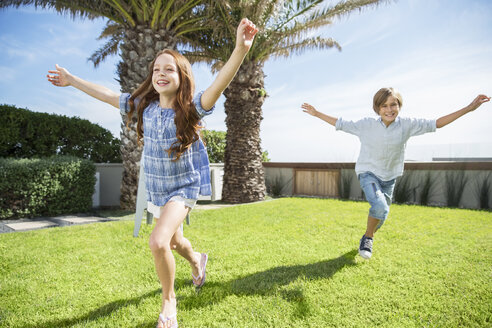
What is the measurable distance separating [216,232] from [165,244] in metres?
3.01

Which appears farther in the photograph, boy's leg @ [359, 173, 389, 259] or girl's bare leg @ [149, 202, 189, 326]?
boy's leg @ [359, 173, 389, 259]

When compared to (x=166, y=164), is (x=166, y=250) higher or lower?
lower

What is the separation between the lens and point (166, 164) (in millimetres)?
2160

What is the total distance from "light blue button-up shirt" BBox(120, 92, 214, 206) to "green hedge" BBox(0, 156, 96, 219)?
552 centimetres

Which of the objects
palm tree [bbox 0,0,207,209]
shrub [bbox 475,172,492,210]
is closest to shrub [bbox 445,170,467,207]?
A: shrub [bbox 475,172,492,210]

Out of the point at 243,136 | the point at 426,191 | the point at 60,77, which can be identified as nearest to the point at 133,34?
the point at 243,136

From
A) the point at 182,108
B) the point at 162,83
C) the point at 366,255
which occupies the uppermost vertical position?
the point at 162,83

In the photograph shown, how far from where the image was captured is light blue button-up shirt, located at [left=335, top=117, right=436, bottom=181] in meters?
3.36

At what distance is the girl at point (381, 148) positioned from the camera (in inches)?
130

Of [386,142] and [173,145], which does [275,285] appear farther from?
[386,142]

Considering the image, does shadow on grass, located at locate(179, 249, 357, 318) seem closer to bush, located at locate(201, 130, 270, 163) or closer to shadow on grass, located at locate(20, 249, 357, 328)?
shadow on grass, located at locate(20, 249, 357, 328)

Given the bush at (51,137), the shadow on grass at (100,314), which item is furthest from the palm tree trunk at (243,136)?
the shadow on grass at (100,314)

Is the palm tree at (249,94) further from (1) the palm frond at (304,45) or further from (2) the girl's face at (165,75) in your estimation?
(2) the girl's face at (165,75)

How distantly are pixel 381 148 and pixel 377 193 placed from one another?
524mm
